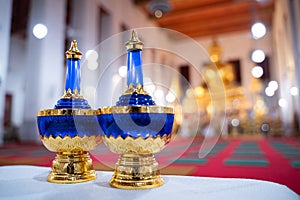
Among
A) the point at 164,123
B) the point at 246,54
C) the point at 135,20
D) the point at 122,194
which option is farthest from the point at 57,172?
the point at 246,54

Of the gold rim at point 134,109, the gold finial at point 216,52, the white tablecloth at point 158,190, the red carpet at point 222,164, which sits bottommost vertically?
the red carpet at point 222,164

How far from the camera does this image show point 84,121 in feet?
2.72

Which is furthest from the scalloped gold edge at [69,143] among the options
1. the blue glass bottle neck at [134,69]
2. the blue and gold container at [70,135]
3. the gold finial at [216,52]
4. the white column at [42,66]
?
the gold finial at [216,52]

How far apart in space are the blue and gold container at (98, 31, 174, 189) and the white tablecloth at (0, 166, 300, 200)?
0.05 m

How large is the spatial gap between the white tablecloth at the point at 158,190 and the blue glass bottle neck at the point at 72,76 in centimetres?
34

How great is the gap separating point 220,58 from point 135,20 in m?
4.01

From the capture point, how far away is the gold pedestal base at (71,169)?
0.81 meters

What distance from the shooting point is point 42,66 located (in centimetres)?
464

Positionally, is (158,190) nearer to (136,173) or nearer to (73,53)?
(136,173)

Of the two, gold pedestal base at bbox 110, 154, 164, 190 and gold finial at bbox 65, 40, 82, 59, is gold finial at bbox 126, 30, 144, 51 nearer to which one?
gold finial at bbox 65, 40, 82, 59

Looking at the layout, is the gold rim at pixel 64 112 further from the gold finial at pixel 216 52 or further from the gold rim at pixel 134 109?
the gold finial at pixel 216 52

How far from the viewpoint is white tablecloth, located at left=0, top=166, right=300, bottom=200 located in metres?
0.62

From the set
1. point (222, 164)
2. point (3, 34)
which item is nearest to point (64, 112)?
point (222, 164)

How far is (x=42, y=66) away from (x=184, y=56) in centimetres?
354
